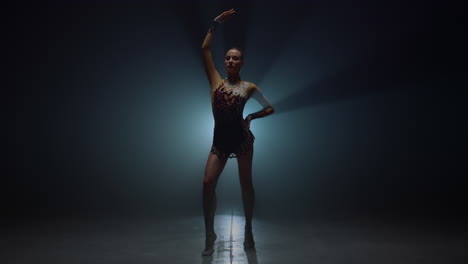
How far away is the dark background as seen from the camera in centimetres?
461

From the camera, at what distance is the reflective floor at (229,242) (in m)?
2.51

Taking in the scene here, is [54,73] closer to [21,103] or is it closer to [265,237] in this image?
[21,103]

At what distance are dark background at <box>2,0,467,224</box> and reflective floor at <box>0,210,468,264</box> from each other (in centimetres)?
90

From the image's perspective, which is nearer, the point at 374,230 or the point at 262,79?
the point at 374,230

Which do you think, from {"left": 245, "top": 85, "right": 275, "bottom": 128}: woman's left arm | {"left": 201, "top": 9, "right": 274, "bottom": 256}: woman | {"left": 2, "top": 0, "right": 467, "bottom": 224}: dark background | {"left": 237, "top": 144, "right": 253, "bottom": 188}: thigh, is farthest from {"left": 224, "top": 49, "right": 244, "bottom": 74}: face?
{"left": 2, "top": 0, "right": 467, "bottom": 224}: dark background

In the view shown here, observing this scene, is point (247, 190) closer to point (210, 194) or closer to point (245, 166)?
point (245, 166)

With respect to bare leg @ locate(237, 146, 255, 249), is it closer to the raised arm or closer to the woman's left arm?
the woman's left arm

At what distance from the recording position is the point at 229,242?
2.91m

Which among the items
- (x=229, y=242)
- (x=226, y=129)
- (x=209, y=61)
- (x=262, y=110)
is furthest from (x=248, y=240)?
(x=209, y=61)

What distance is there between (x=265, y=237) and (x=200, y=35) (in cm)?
222

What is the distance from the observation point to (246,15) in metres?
4.58

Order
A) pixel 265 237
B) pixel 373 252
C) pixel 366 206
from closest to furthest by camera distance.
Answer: pixel 373 252, pixel 265 237, pixel 366 206

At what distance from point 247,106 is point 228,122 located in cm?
198

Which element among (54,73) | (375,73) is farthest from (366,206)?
(54,73)
